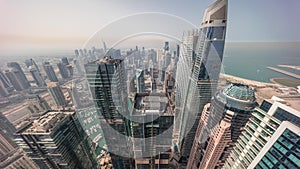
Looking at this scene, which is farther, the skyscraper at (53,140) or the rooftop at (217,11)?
the rooftop at (217,11)

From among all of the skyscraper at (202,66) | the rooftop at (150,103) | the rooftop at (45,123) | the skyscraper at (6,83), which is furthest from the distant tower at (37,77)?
the skyscraper at (202,66)

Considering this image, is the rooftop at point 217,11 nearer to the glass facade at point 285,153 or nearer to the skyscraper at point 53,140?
the glass facade at point 285,153

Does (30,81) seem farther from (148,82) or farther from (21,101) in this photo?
(148,82)

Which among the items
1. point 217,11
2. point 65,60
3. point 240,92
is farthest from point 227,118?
point 65,60

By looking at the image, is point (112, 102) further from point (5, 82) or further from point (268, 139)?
point (5, 82)

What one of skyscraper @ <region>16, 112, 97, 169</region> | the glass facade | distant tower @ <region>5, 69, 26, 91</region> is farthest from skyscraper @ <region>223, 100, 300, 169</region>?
distant tower @ <region>5, 69, 26, 91</region>

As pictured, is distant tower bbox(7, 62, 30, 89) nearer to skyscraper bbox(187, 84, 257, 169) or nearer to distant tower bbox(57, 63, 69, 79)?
distant tower bbox(57, 63, 69, 79)

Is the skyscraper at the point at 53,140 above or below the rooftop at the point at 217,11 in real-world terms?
below

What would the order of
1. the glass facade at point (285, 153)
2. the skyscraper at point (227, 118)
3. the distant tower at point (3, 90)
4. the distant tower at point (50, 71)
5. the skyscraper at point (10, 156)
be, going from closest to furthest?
the glass facade at point (285, 153)
the skyscraper at point (227, 118)
the skyscraper at point (10, 156)
the distant tower at point (3, 90)
the distant tower at point (50, 71)
